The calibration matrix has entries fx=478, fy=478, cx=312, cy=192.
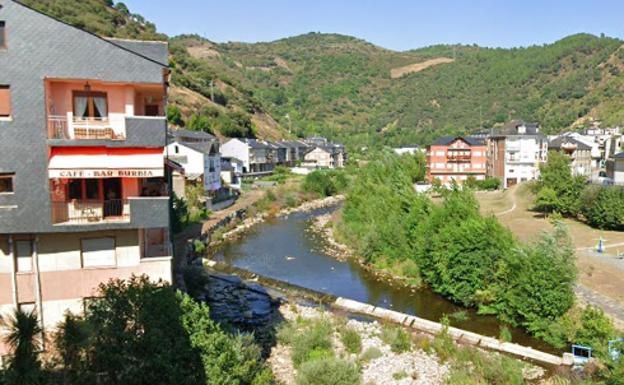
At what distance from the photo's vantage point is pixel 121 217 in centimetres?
1366

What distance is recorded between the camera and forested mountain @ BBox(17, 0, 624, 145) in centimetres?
10031

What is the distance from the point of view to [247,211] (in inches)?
1997

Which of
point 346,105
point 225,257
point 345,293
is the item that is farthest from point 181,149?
point 346,105

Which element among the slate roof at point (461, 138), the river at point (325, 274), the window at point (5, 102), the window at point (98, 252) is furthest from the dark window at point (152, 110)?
the slate roof at point (461, 138)

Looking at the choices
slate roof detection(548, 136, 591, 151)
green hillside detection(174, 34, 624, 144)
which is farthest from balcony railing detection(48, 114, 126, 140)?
green hillside detection(174, 34, 624, 144)

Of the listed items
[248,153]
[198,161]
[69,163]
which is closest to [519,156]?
[248,153]

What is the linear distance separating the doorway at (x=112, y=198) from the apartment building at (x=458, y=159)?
61.0m

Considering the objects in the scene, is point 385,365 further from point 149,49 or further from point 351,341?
point 149,49

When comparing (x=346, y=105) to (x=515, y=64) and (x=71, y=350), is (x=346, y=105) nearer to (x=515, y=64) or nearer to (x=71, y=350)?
(x=515, y=64)

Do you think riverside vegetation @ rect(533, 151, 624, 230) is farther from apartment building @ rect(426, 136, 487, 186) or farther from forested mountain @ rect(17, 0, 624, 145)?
forested mountain @ rect(17, 0, 624, 145)

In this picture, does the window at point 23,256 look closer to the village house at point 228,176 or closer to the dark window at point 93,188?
the dark window at point 93,188

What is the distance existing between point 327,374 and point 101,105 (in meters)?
10.1

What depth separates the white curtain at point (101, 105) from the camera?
13.8 meters

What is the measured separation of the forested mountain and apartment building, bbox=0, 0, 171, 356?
71375 mm
